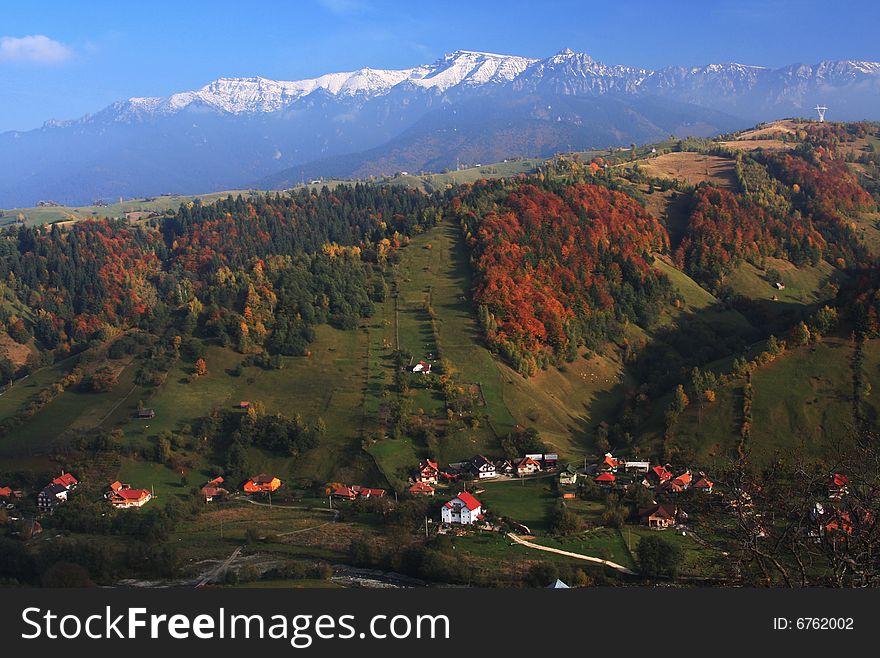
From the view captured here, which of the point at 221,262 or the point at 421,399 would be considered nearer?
the point at 421,399

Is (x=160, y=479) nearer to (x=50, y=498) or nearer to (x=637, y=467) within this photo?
(x=50, y=498)

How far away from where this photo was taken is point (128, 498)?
59750mm

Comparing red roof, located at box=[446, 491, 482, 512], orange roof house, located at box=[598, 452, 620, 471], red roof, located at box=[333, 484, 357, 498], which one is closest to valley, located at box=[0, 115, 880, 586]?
red roof, located at box=[333, 484, 357, 498]

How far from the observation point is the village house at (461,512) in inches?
2096

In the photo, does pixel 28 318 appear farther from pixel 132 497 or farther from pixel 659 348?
pixel 659 348

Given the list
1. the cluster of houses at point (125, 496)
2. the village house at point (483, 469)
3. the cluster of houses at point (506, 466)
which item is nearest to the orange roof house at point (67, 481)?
the cluster of houses at point (125, 496)

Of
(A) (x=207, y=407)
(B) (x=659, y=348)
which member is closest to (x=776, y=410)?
(B) (x=659, y=348)

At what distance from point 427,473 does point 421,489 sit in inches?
124

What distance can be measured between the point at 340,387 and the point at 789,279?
264 ft

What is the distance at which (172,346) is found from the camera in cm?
8544

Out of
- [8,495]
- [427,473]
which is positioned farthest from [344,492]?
[8,495]

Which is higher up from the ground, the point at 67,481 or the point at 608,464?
the point at 67,481

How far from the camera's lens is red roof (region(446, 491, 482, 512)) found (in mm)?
53406

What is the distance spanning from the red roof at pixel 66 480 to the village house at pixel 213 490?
10.7 metres
